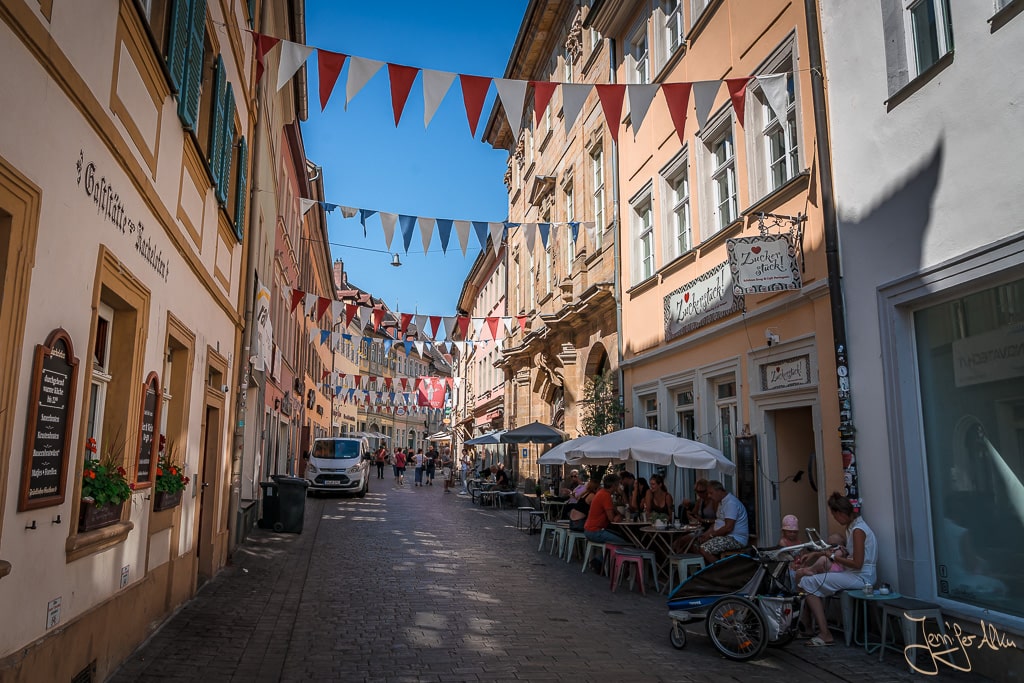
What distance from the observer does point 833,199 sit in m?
8.47

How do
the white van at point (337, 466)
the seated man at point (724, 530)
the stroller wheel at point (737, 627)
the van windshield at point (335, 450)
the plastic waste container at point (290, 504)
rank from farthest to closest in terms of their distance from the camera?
the van windshield at point (335, 450), the white van at point (337, 466), the plastic waste container at point (290, 504), the seated man at point (724, 530), the stroller wheel at point (737, 627)

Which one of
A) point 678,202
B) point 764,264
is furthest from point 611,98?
point 678,202

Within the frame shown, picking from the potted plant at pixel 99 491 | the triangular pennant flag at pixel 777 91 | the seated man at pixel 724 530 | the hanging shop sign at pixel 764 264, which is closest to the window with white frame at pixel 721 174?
the triangular pennant flag at pixel 777 91

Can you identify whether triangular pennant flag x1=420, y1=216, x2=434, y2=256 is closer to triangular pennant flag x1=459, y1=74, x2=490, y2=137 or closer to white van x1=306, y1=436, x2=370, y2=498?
triangular pennant flag x1=459, y1=74, x2=490, y2=137

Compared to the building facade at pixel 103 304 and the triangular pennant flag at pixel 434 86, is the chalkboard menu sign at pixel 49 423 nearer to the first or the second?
the building facade at pixel 103 304

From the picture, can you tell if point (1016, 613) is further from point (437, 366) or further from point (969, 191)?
point (437, 366)

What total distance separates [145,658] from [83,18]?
4673mm

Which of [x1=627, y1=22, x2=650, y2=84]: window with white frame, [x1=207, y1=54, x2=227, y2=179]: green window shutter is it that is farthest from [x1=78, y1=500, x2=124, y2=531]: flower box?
[x1=627, y1=22, x2=650, y2=84]: window with white frame

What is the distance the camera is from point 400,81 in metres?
8.24

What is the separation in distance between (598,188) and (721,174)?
7.15 metres

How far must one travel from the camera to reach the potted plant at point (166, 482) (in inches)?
285

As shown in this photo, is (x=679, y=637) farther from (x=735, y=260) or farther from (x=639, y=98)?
(x=639, y=98)

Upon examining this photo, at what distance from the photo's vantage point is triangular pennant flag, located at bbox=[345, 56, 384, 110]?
8117 mm

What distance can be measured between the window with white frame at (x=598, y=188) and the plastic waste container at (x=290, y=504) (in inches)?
329
